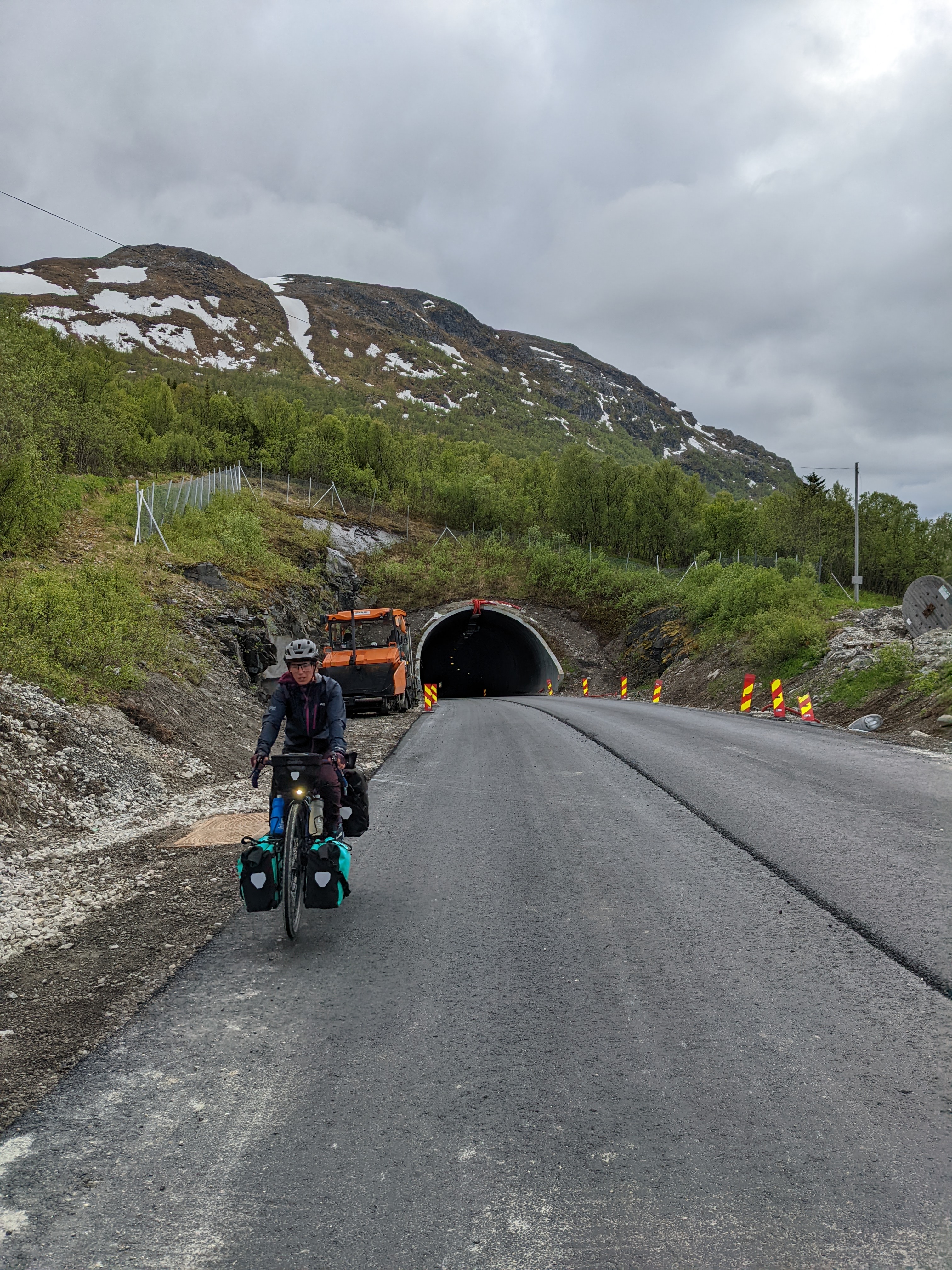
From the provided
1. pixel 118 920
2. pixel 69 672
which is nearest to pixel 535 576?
pixel 69 672

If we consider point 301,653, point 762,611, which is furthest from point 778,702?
point 301,653

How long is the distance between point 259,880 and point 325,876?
0.49m

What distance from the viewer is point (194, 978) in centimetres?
450

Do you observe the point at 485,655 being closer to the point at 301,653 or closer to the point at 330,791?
the point at 301,653

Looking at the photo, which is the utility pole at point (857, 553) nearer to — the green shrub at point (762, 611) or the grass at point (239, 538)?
the green shrub at point (762, 611)

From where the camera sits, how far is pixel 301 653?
5.62 metres

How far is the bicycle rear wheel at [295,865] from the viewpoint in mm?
4988

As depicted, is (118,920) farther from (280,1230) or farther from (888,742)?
(888,742)

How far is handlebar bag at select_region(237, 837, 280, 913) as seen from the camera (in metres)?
4.93

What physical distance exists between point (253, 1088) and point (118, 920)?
9.24 ft

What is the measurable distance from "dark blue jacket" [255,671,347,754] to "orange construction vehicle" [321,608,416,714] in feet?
50.9

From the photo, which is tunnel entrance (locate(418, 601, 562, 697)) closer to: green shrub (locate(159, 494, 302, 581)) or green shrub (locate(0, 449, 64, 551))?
green shrub (locate(159, 494, 302, 581))

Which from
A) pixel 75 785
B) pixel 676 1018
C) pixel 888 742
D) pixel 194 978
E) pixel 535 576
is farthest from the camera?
pixel 535 576

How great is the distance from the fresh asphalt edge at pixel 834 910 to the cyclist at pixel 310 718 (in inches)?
139
